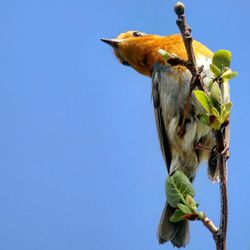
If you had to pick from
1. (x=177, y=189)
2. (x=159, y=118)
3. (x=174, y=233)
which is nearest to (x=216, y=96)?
(x=177, y=189)

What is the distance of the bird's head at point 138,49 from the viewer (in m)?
6.43

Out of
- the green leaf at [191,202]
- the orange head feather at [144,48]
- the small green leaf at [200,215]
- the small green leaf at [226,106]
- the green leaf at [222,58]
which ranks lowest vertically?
the small green leaf at [200,215]

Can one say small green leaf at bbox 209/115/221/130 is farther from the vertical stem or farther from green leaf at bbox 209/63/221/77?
green leaf at bbox 209/63/221/77

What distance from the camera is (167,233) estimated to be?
522 centimetres

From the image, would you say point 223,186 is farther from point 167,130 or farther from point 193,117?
point 167,130

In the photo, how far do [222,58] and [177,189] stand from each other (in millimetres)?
676

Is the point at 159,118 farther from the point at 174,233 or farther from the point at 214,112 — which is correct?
the point at 214,112

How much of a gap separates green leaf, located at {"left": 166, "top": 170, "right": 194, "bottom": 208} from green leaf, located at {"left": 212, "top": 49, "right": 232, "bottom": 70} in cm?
57

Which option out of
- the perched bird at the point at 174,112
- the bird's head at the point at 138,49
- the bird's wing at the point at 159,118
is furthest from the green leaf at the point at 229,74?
the bird's head at the point at 138,49

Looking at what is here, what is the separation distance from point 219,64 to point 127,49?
4383 millimetres

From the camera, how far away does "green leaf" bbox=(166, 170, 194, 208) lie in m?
2.55

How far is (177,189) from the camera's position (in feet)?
8.46

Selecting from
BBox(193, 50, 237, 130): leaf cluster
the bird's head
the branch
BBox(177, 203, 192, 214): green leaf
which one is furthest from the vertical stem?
the bird's head

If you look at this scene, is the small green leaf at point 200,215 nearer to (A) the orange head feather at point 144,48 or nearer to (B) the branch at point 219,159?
(B) the branch at point 219,159
